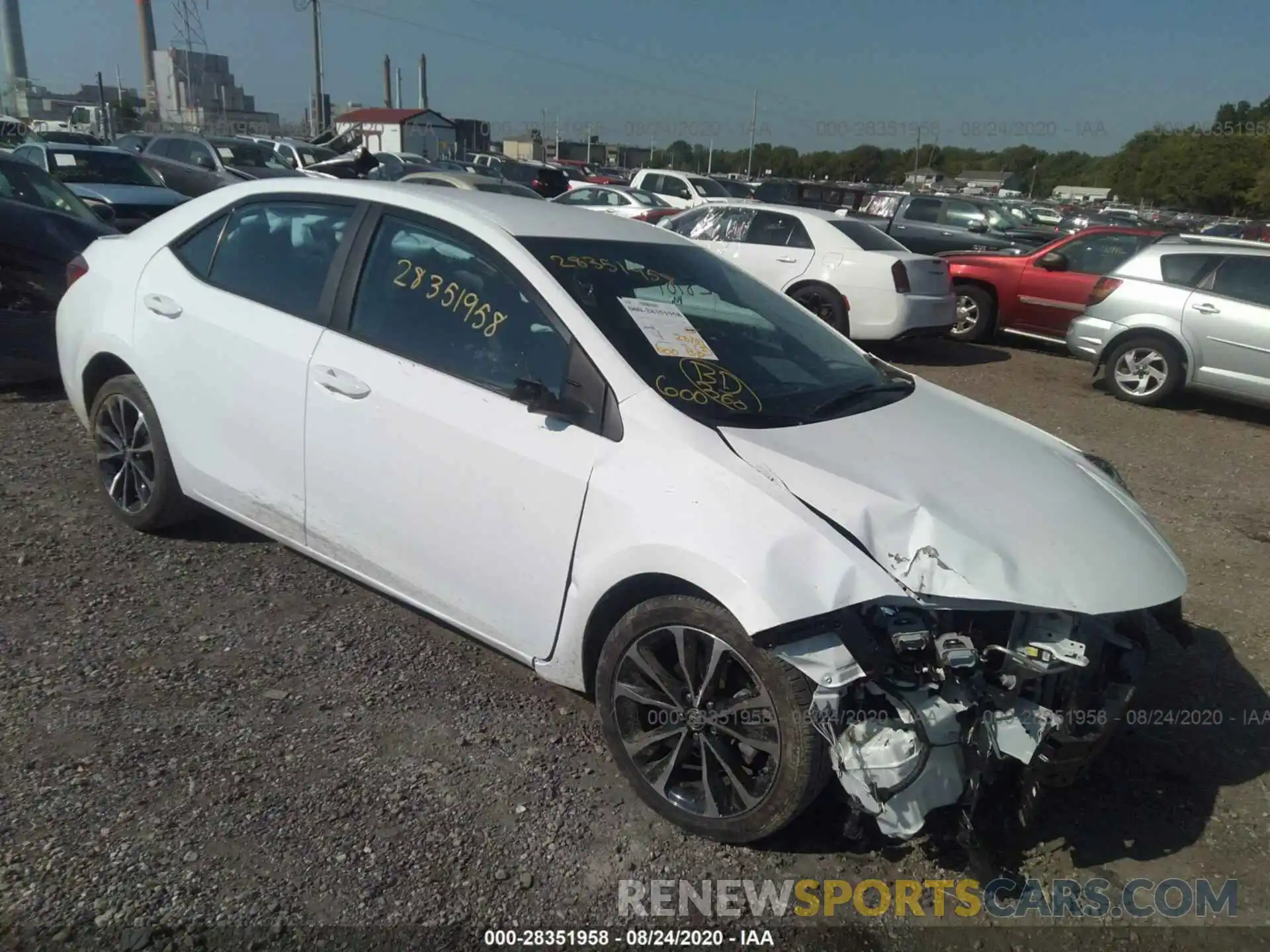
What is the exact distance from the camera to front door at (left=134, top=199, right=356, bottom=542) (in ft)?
11.3

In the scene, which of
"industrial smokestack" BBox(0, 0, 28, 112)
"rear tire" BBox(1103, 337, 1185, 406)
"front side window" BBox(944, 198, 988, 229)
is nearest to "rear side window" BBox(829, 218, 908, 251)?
"rear tire" BBox(1103, 337, 1185, 406)

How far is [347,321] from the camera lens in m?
3.35

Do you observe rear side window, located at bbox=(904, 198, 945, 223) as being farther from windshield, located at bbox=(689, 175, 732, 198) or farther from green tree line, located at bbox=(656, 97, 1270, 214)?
green tree line, located at bbox=(656, 97, 1270, 214)

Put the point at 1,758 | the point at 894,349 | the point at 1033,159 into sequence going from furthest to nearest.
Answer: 1. the point at 1033,159
2. the point at 894,349
3. the point at 1,758

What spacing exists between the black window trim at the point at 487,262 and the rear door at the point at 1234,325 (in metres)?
7.65

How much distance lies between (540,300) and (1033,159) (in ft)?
287

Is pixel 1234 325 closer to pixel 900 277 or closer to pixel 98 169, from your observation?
pixel 900 277

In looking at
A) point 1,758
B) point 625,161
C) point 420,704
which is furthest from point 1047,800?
point 625,161

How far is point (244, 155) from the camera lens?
17.7 meters

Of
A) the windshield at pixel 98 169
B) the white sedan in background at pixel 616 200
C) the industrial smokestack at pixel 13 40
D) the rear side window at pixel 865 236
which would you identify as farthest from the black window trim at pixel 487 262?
the industrial smokestack at pixel 13 40

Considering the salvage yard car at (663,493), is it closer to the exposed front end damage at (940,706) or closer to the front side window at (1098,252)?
the exposed front end damage at (940,706)

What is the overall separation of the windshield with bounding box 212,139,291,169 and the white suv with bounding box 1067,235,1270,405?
576 inches

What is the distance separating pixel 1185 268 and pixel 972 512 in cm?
768

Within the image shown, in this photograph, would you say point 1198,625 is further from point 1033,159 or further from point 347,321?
point 1033,159
